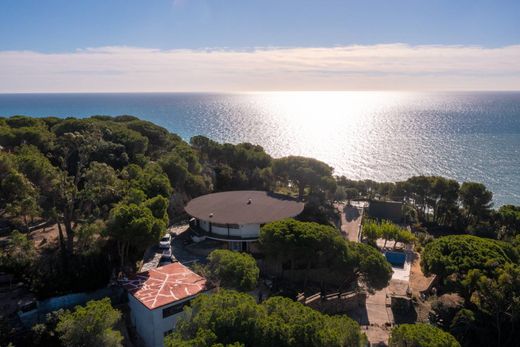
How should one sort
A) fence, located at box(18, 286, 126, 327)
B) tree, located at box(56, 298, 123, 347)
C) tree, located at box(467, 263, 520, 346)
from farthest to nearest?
tree, located at box(467, 263, 520, 346)
fence, located at box(18, 286, 126, 327)
tree, located at box(56, 298, 123, 347)

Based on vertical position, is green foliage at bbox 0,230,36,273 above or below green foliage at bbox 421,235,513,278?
above

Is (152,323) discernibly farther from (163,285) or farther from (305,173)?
(305,173)

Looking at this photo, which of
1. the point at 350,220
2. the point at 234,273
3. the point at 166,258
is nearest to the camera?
the point at 234,273

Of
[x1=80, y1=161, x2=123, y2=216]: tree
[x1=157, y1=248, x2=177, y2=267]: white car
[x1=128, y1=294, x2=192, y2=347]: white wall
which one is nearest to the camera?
[x1=128, y1=294, x2=192, y2=347]: white wall

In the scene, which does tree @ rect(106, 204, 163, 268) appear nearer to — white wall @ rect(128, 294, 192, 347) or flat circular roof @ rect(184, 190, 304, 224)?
white wall @ rect(128, 294, 192, 347)

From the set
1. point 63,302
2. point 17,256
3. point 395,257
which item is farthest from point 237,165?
point 63,302

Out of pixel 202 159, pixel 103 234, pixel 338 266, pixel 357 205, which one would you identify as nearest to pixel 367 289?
pixel 338 266

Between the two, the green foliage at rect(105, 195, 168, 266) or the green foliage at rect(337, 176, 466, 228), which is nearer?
the green foliage at rect(105, 195, 168, 266)

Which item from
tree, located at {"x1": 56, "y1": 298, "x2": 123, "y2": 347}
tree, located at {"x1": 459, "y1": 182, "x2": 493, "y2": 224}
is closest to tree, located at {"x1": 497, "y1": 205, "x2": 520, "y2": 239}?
tree, located at {"x1": 459, "y1": 182, "x2": 493, "y2": 224}
